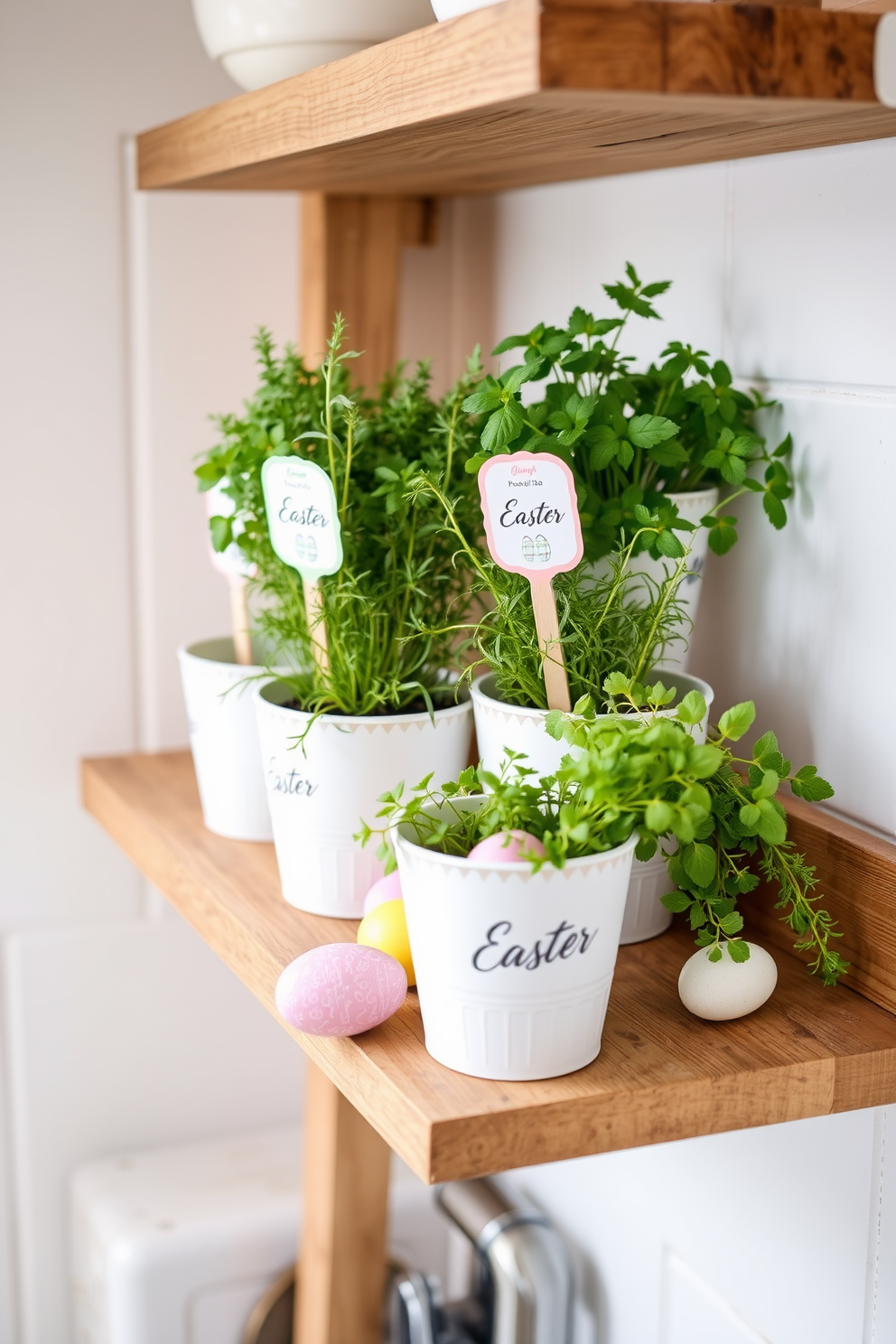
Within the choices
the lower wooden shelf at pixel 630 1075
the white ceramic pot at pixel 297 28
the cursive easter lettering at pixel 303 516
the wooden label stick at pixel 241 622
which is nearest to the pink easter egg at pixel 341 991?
the lower wooden shelf at pixel 630 1075

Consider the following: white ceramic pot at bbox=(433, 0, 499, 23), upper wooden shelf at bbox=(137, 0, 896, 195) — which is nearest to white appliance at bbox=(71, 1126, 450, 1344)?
upper wooden shelf at bbox=(137, 0, 896, 195)

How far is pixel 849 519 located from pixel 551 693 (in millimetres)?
207

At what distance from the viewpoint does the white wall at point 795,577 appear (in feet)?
2.52

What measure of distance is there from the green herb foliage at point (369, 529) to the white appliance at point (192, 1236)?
2.00ft

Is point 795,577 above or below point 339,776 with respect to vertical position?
above

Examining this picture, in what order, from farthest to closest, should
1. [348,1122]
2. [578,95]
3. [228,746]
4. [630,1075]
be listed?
[348,1122]
[228,746]
[630,1075]
[578,95]

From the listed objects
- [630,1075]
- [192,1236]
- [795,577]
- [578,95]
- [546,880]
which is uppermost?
[578,95]

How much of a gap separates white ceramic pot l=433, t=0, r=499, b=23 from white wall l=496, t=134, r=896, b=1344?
25 cm

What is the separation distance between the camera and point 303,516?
0.80 m

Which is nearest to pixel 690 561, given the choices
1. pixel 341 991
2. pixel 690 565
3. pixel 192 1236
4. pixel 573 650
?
pixel 690 565

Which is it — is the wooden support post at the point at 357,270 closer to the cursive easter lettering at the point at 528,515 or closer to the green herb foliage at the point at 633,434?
the green herb foliage at the point at 633,434

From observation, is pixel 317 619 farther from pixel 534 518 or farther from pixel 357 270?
pixel 357 270

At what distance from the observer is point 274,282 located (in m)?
1.29

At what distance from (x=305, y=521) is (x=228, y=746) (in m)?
0.25
